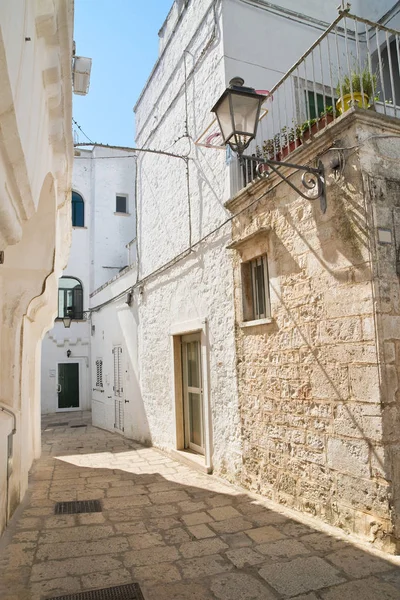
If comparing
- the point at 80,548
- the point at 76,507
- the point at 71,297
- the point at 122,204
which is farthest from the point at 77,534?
the point at 122,204

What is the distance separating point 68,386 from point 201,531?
14.3m

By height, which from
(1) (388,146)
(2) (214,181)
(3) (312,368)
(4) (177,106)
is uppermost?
(4) (177,106)

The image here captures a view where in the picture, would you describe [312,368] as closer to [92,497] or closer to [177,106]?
[92,497]

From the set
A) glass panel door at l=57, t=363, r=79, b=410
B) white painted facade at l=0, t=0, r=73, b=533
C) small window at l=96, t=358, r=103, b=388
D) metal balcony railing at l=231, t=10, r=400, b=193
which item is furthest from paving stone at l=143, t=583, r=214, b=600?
glass panel door at l=57, t=363, r=79, b=410

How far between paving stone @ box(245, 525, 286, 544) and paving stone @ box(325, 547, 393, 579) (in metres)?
0.57

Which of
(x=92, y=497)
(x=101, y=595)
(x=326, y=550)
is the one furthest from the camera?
(x=92, y=497)

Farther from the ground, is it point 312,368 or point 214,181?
point 214,181

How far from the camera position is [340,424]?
411 cm

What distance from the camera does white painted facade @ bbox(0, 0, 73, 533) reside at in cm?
213

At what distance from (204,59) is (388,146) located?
14.1 ft

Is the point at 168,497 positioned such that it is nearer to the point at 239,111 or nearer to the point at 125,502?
the point at 125,502

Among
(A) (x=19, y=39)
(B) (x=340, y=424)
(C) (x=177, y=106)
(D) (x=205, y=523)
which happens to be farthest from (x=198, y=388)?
(A) (x=19, y=39)

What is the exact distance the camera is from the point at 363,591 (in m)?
3.09

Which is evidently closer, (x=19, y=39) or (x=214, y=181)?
(x=19, y=39)
